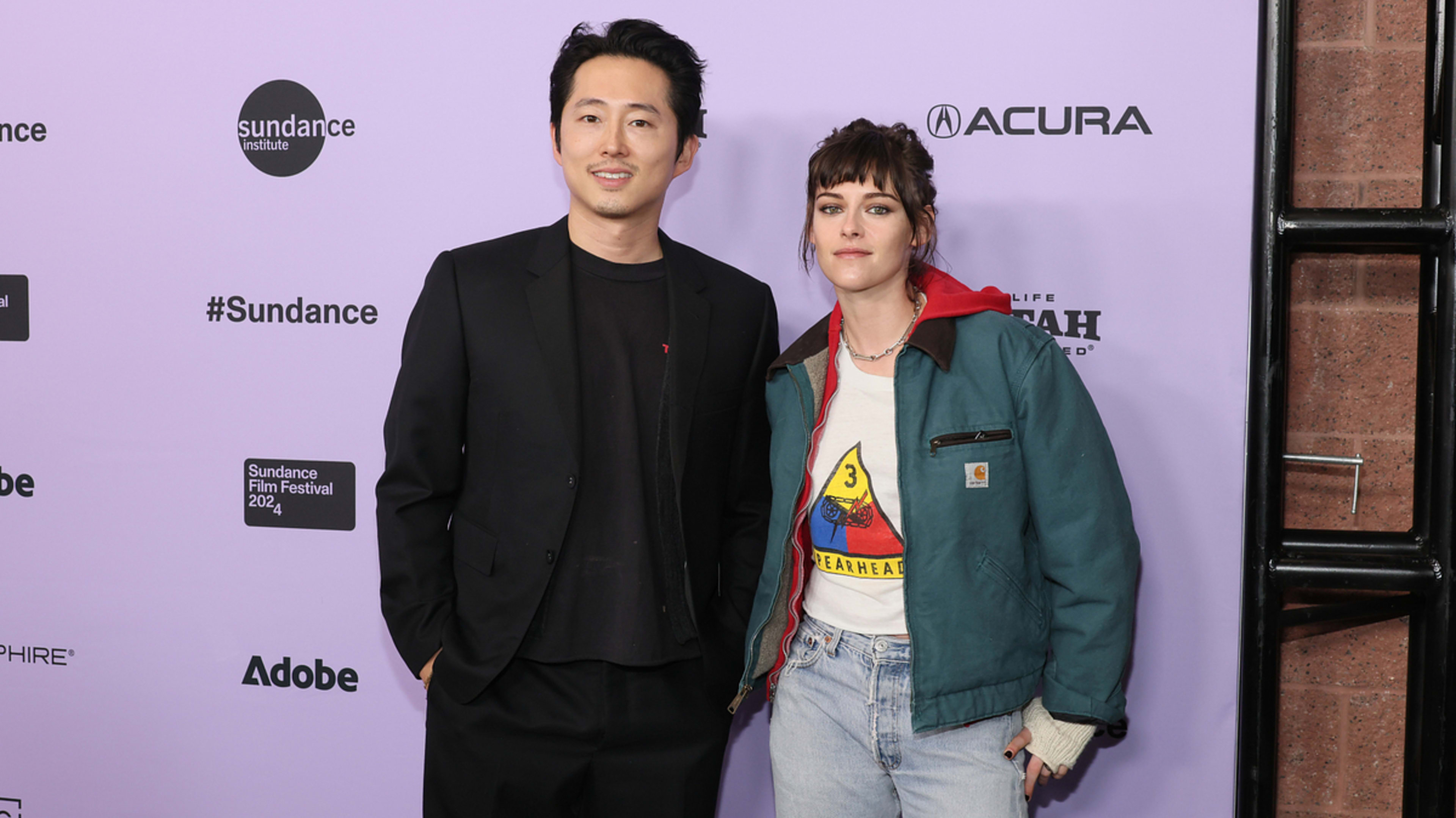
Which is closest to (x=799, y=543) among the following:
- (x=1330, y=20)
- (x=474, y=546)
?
(x=474, y=546)

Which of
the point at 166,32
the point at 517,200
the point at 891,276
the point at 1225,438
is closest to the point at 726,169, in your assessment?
the point at 517,200

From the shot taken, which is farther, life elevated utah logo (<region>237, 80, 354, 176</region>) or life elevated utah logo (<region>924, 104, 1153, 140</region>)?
life elevated utah logo (<region>237, 80, 354, 176</region>)

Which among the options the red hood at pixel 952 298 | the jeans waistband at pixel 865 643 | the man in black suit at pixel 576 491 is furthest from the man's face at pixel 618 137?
the jeans waistband at pixel 865 643

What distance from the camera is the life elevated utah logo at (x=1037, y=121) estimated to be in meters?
1.91

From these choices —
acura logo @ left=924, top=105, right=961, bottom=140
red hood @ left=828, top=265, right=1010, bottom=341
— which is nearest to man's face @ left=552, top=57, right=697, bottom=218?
red hood @ left=828, top=265, right=1010, bottom=341

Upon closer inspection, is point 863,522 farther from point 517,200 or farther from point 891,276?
point 517,200

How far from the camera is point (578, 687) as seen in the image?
1.61 meters

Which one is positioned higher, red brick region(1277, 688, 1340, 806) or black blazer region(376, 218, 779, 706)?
black blazer region(376, 218, 779, 706)

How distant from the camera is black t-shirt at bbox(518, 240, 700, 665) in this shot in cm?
160

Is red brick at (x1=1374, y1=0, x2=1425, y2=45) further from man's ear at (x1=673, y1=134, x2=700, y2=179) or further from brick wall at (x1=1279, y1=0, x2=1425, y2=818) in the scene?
man's ear at (x1=673, y1=134, x2=700, y2=179)

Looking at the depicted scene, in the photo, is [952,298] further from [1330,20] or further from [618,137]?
[1330,20]

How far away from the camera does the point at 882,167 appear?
4.85 feet

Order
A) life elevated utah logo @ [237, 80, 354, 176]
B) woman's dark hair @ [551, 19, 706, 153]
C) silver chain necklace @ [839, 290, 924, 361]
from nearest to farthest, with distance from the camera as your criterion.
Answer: silver chain necklace @ [839, 290, 924, 361] < woman's dark hair @ [551, 19, 706, 153] < life elevated utah logo @ [237, 80, 354, 176]

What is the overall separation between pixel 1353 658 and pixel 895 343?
1.23 meters
